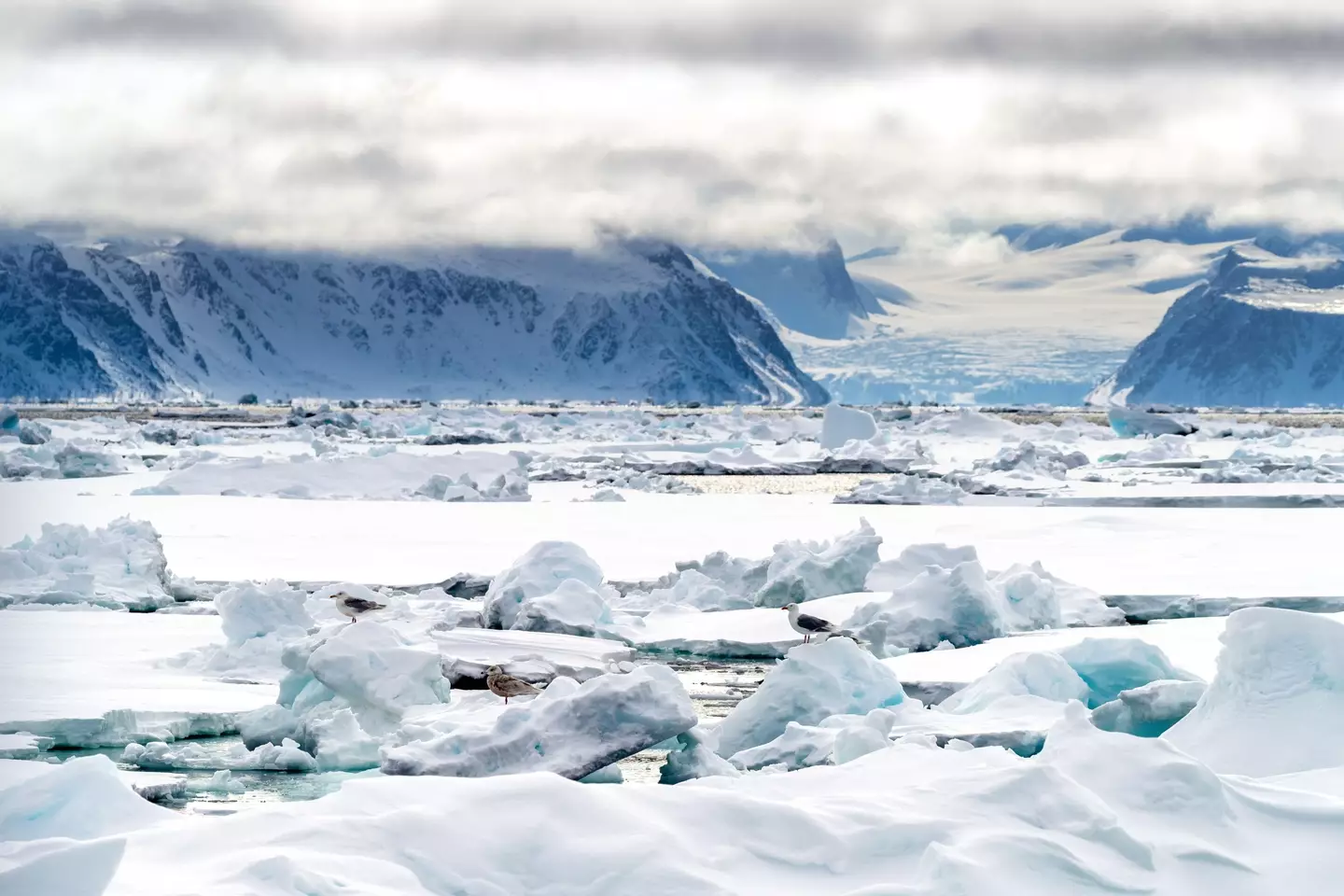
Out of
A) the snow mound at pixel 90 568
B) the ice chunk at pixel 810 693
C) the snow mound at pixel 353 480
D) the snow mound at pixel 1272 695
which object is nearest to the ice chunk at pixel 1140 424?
the snow mound at pixel 353 480

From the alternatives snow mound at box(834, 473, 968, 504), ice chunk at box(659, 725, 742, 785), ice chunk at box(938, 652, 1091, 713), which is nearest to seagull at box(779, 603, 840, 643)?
ice chunk at box(938, 652, 1091, 713)

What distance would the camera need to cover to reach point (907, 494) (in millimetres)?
27109

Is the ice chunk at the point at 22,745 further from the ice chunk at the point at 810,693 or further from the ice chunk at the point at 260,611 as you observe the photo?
the ice chunk at the point at 810,693

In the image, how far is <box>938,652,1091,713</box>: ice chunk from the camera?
8.44 metres

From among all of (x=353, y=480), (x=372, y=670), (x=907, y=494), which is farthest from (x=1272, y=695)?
(x=353, y=480)

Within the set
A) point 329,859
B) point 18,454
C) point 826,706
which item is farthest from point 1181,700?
point 18,454

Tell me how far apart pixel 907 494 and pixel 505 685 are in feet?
63.9

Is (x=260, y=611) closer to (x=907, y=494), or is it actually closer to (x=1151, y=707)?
(x=1151, y=707)

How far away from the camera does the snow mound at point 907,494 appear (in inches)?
1054

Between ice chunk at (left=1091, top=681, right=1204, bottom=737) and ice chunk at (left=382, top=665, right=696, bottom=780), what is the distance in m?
2.26

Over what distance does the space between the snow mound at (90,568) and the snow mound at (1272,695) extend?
9.34m

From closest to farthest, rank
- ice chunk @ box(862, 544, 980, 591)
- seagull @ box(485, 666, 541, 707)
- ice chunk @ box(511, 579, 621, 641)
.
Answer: seagull @ box(485, 666, 541, 707) → ice chunk @ box(511, 579, 621, 641) → ice chunk @ box(862, 544, 980, 591)

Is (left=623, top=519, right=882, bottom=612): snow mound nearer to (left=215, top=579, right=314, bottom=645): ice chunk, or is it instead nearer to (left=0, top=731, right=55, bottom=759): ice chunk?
(left=215, top=579, right=314, bottom=645): ice chunk

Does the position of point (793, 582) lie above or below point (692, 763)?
below
